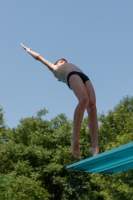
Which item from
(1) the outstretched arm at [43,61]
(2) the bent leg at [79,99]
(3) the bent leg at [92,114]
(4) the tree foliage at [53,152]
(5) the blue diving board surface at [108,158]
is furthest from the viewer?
(4) the tree foliage at [53,152]

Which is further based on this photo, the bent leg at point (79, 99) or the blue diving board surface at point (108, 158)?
the blue diving board surface at point (108, 158)

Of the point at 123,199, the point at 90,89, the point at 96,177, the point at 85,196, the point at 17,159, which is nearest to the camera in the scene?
the point at 90,89

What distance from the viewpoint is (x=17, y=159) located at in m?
14.8

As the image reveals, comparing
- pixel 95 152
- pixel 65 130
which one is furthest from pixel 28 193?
pixel 95 152

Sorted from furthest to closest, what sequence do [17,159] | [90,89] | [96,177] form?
[17,159] < [96,177] < [90,89]

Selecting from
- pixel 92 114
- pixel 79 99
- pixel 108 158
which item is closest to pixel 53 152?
pixel 108 158

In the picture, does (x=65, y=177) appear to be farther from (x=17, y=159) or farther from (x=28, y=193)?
(x=28, y=193)

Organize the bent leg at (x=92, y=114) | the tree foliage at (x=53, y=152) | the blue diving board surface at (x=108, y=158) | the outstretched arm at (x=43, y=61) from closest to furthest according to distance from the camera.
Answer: the bent leg at (x=92, y=114) < the blue diving board surface at (x=108, y=158) < the outstretched arm at (x=43, y=61) < the tree foliage at (x=53, y=152)

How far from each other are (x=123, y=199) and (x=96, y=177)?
1342 millimetres

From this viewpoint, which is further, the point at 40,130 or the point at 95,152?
the point at 40,130

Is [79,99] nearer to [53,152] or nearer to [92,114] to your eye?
[92,114]

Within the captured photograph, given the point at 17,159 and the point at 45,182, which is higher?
the point at 17,159

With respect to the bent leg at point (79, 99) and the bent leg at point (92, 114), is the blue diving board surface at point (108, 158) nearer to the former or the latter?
the bent leg at point (92, 114)

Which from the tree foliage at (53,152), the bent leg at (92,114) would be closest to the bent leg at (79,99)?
the bent leg at (92,114)
